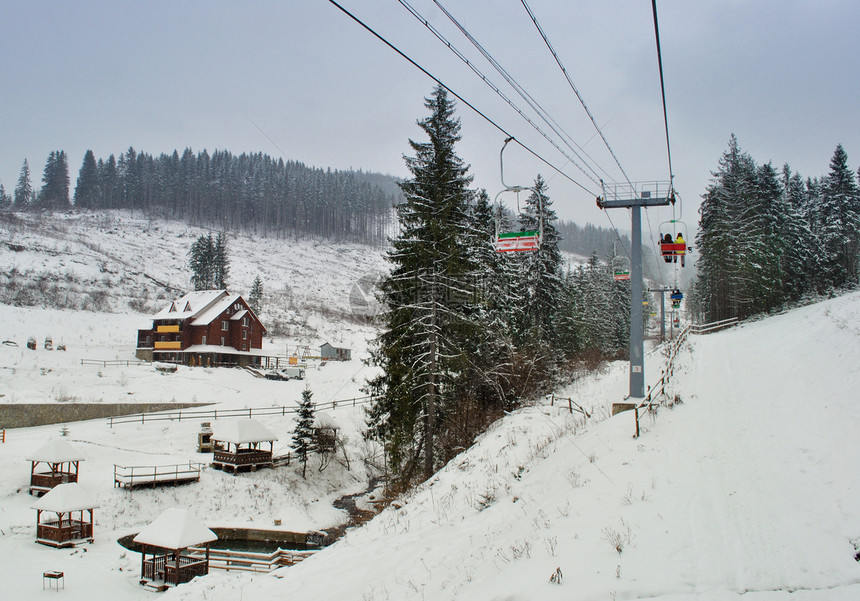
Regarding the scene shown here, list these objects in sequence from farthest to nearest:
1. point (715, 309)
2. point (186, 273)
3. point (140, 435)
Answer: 1. point (186, 273)
2. point (715, 309)
3. point (140, 435)

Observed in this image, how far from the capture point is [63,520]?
23656mm

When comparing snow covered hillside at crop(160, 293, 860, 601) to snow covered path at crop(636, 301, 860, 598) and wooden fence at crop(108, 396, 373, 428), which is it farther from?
wooden fence at crop(108, 396, 373, 428)

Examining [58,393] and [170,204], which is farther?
[170,204]

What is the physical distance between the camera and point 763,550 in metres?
6.90

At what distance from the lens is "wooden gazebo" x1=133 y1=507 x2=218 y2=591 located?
19703 millimetres

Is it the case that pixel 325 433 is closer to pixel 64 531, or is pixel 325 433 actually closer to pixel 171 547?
pixel 64 531

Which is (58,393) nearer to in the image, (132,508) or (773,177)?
(132,508)

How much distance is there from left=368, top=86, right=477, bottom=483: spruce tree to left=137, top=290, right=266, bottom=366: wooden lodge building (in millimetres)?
40377

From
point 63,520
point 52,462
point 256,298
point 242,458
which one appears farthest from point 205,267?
point 63,520

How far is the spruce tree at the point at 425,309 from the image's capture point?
2211 centimetres

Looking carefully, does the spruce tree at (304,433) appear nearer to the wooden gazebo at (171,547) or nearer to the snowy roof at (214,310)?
the wooden gazebo at (171,547)

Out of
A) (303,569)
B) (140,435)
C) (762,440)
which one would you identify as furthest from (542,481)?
(140,435)

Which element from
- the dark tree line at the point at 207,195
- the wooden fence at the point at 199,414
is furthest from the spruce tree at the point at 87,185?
the wooden fence at the point at 199,414

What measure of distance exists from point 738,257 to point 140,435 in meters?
50.7
